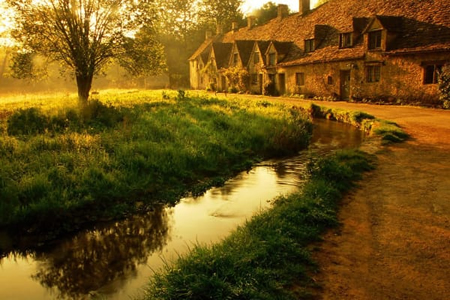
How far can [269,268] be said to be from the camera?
15.3ft

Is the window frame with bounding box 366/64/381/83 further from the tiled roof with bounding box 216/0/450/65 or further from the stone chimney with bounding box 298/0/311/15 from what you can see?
the stone chimney with bounding box 298/0/311/15

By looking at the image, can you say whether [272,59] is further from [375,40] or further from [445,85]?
[445,85]

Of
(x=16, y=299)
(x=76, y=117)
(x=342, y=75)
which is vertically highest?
(x=342, y=75)

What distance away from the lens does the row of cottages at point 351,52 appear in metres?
22.4

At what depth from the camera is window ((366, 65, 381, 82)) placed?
82.7ft

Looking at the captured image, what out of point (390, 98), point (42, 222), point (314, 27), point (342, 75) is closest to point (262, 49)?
point (314, 27)

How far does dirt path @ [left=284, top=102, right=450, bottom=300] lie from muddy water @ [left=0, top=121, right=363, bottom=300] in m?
2.16

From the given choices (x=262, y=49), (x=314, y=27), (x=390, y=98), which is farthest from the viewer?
(x=262, y=49)

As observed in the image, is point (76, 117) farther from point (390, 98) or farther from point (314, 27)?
point (314, 27)

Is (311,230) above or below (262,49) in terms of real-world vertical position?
below

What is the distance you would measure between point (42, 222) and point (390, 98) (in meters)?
23.7

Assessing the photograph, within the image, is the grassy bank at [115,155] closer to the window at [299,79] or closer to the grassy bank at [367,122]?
the grassy bank at [367,122]

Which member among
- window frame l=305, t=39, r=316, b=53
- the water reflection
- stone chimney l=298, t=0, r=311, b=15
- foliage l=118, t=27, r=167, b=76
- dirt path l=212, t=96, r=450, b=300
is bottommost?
the water reflection

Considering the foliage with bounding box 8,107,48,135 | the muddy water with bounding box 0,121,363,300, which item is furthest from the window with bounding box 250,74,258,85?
the muddy water with bounding box 0,121,363,300
